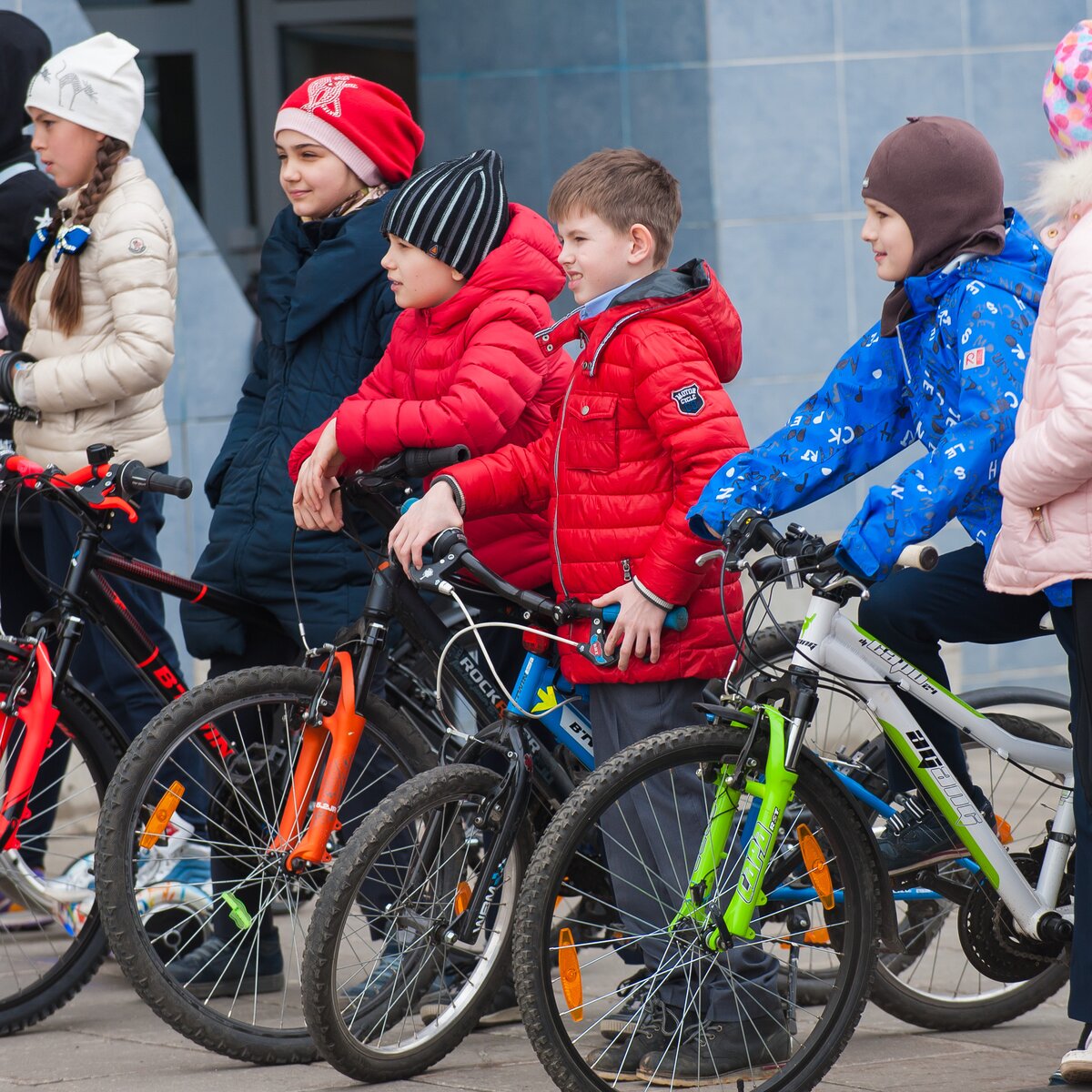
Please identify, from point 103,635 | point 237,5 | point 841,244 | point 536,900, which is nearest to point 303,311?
point 103,635

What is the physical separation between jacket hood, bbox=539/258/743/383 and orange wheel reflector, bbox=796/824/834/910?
943 millimetres

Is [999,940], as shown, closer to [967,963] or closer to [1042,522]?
[967,963]

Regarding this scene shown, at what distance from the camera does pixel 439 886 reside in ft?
12.4

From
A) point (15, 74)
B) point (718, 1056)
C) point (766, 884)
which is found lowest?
point (718, 1056)

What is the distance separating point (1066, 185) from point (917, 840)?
51.4 inches

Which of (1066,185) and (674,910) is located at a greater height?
(1066,185)

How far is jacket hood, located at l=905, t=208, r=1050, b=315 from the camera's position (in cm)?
354

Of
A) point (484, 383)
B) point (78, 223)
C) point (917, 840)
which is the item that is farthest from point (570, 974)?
point (78, 223)

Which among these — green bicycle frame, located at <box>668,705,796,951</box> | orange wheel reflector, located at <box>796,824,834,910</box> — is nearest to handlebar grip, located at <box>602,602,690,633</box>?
green bicycle frame, located at <box>668,705,796,951</box>

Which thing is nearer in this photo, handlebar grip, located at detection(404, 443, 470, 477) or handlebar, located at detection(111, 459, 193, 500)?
handlebar grip, located at detection(404, 443, 470, 477)

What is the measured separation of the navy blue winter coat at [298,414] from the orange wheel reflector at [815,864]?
1281 mm

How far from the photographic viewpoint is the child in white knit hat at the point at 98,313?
4.73 metres

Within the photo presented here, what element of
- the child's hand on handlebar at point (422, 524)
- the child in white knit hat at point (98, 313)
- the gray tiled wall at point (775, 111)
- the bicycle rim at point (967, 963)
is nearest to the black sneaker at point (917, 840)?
the bicycle rim at point (967, 963)

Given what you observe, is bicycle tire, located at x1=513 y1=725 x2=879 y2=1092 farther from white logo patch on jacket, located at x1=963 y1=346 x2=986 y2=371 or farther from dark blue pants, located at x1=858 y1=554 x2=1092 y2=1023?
white logo patch on jacket, located at x1=963 y1=346 x2=986 y2=371
